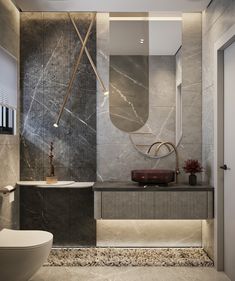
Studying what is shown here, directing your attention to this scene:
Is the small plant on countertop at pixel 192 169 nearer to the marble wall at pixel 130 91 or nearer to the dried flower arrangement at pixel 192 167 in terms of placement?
the dried flower arrangement at pixel 192 167

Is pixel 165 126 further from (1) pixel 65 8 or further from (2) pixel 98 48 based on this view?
(1) pixel 65 8

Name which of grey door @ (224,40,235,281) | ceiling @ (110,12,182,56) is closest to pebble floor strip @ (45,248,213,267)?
grey door @ (224,40,235,281)

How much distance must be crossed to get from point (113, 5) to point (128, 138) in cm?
131

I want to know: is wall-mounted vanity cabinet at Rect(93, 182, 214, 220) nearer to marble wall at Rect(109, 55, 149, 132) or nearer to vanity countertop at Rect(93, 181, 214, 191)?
vanity countertop at Rect(93, 181, 214, 191)

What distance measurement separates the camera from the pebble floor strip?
3.32m

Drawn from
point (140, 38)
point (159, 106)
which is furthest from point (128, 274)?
point (140, 38)

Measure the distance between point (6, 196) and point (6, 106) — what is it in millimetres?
818

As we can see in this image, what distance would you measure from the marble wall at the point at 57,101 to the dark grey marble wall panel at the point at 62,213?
0.54 ft

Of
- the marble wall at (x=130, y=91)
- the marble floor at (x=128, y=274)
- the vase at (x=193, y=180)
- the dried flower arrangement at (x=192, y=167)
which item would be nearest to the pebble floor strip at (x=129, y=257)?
the marble floor at (x=128, y=274)

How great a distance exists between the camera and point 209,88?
343cm

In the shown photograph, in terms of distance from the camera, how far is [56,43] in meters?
3.71

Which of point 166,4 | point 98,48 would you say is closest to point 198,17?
point 166,4

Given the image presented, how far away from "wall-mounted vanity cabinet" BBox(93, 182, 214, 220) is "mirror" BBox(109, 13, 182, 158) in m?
0.56

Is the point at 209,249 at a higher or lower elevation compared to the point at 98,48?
lower
